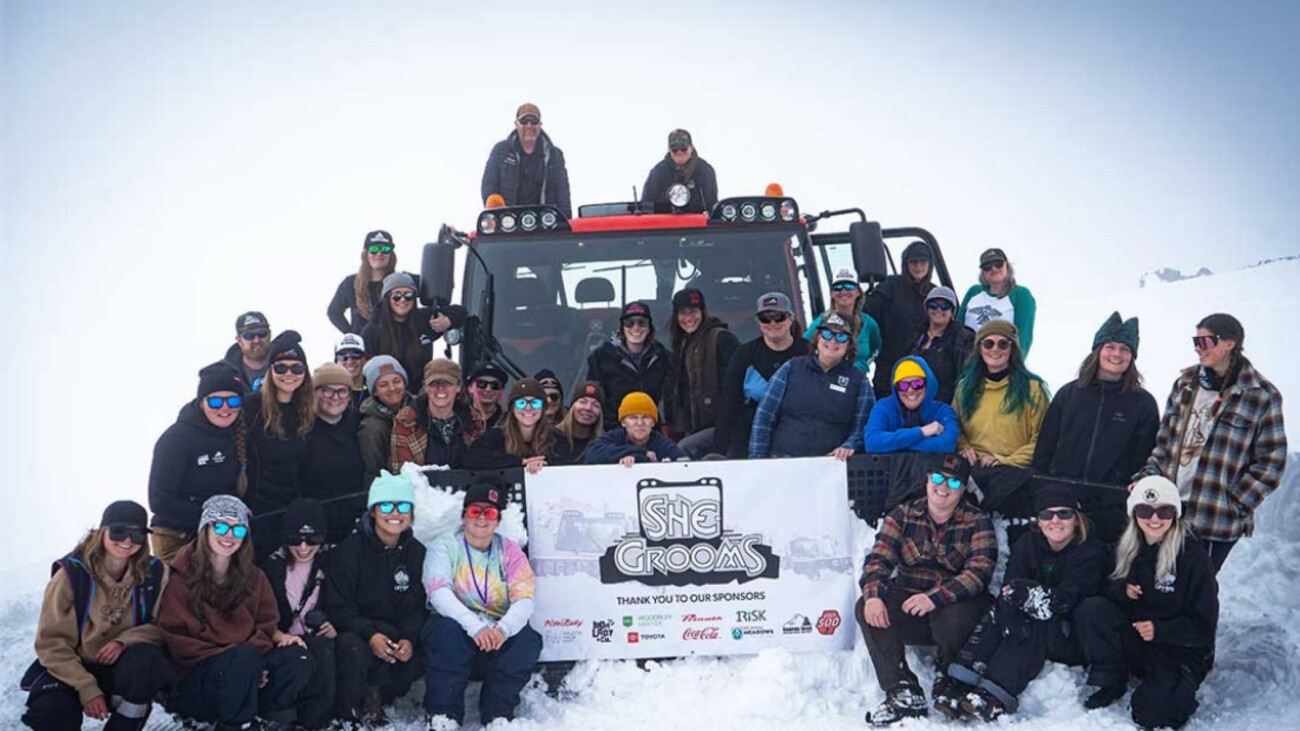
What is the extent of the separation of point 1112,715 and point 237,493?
4.31 meters

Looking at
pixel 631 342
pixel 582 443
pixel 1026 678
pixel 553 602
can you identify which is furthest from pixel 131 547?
pixel 1026 678

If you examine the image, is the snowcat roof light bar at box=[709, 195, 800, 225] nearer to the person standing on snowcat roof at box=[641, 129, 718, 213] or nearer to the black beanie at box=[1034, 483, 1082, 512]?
the person standing on snowcat roof at box=[641, 129, 718, 213]

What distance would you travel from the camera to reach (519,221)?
7.88m

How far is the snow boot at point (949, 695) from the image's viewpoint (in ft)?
17.3

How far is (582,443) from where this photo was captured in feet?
22.4

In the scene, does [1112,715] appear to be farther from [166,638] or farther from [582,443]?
[166,638]

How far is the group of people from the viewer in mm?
5152

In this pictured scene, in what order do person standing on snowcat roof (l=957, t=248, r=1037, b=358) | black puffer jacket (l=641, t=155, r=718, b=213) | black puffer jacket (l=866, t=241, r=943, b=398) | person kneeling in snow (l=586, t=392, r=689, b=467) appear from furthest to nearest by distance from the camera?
black puffer jacket (l=641, t=155, r=718, b=213), black puffer jacket (l=866, t=241, r=943, b=398), person standing on snowcat roof (l=957, t=248, r=1037, b=358), person kneeling in snow (l=586, t=392, r=689, b=467)

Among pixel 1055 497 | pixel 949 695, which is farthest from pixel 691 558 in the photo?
pixel 1055 497

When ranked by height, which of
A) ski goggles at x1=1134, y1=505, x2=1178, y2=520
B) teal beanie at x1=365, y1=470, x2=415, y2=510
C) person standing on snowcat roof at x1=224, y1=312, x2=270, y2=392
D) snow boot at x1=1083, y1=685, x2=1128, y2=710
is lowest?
snow boot at x1=1083, y1=685, x2=1128, y2=710

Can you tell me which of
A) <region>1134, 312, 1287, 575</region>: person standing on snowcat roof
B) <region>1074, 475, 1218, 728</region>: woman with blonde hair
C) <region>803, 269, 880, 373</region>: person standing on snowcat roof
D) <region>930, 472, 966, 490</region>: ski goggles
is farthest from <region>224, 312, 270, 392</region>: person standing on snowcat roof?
<region>1134, 312, 1287, 575</region>: person standing on snowcat roof

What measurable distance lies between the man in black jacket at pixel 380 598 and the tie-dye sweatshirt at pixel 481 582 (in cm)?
12

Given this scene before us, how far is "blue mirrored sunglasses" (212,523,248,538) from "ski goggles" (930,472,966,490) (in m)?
3.29

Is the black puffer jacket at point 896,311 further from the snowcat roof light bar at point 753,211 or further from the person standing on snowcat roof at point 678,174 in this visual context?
the person standing on snowcat roof at point 678,174
